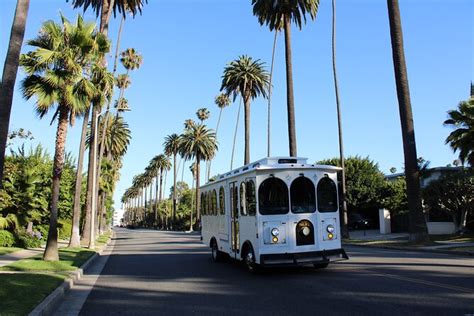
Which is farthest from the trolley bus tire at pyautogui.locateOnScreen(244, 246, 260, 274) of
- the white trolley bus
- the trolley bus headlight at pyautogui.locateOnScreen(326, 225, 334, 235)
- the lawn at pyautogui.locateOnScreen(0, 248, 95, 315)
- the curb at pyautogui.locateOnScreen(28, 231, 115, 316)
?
the lawn at pyautogui.locateOnScreen(0, 248, 95, 315)

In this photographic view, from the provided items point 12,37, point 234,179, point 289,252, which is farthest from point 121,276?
point 12,37

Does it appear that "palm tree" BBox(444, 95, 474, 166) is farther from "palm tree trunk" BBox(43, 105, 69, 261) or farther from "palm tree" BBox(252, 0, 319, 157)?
"palm tree trunk" BBox(43, 105, 69, 261)

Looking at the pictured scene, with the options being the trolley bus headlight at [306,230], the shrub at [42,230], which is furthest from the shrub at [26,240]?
the trolley bus headlight at [306,230]

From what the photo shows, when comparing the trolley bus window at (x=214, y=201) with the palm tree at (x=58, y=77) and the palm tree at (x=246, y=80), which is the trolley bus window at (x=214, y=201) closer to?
the palm tree at (x=58, y=77)

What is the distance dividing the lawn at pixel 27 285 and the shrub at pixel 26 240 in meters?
11.2

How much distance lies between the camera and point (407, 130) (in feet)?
83.0

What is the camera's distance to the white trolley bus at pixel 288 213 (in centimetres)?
1273

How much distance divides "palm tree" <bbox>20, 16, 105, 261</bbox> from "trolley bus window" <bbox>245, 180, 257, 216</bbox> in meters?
8.23

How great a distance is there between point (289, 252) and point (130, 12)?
28115mm

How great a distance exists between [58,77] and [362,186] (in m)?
38.8

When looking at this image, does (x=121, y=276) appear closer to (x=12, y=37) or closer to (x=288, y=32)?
(x=12, y=37)

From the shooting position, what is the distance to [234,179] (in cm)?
1480

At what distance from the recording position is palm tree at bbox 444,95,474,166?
26.9 metres

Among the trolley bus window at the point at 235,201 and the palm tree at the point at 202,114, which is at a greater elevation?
the palm tree at the point at 202,114
